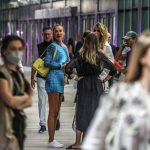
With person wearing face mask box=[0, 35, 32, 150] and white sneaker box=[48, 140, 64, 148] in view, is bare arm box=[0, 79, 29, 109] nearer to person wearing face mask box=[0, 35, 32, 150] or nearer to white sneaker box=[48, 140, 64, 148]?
person wearing face mask box=[0, 35, 32, 150]

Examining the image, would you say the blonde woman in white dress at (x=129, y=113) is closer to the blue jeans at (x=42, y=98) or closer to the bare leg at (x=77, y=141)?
the bare leg at (x=77, y=141)

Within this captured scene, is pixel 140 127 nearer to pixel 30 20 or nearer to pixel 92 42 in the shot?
pixel 92 42

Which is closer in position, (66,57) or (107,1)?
(66,57)

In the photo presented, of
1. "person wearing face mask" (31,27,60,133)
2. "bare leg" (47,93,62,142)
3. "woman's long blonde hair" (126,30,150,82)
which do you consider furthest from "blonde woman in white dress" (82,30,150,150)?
"person wearing face mask" (31,27,60,133)

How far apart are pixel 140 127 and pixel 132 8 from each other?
30.0 metres

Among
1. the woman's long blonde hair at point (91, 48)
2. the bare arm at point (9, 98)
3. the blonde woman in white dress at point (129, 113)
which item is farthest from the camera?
the woman's long blonde hair at point (91, 48)

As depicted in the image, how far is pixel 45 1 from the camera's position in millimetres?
50719

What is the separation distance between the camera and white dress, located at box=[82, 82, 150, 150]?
412cm

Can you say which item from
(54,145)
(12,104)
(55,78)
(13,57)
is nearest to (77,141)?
(54,145)

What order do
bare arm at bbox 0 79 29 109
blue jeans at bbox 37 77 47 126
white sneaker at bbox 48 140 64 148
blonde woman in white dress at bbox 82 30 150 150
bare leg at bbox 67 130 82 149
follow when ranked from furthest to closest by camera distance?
1. blue jeans at bbox 37 77 47 126
2. white sneaker at bbox 48 140 64 148
3. bare leg at bbox 67 130 82 149
4. bare arm at bbox 0 79 29 109
5. blonde woman in white dress at bbox 82 30 150 150

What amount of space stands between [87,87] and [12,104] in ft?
14.9

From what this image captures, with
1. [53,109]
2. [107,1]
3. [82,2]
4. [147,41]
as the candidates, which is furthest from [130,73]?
[82,2]

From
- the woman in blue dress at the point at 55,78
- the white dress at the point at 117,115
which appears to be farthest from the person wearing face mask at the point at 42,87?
the white dress at the point at 117,115

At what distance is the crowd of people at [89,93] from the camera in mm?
4137
